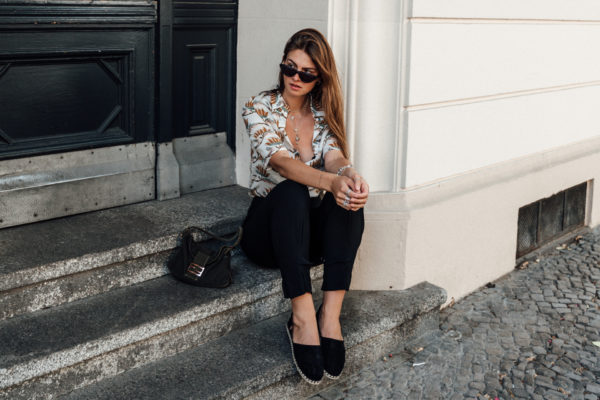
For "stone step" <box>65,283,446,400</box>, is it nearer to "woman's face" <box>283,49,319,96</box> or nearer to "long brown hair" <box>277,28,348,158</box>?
"long brown hair" <box>277,28,348,158</box>

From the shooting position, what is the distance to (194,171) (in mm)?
4590

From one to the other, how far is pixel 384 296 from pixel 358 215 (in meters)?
0.77

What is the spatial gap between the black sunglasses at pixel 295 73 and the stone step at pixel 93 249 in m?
0.90

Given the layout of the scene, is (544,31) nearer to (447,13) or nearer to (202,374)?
(447,13)

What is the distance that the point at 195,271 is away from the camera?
370 centimetres

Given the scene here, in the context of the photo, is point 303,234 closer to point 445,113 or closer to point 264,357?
point 264,357

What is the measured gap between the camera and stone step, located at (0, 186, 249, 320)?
337cm

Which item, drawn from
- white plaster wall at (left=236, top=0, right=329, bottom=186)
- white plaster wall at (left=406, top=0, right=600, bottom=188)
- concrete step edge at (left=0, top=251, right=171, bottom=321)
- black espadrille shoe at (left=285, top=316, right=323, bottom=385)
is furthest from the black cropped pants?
white plaster wall at (left=236, top=0, right=329, bottom=186)

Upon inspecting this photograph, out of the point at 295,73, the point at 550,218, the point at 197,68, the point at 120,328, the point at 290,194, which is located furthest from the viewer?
the point at 550,218

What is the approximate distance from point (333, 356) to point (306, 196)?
73 cm

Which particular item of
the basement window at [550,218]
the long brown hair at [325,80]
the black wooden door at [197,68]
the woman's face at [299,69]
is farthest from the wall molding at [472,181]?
the black wooden door at [197,68]

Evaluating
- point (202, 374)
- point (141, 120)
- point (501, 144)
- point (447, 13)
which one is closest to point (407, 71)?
point (447, 13)

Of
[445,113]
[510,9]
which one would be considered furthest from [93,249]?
[510,9]

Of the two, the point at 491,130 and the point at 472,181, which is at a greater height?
the point at 491,130
